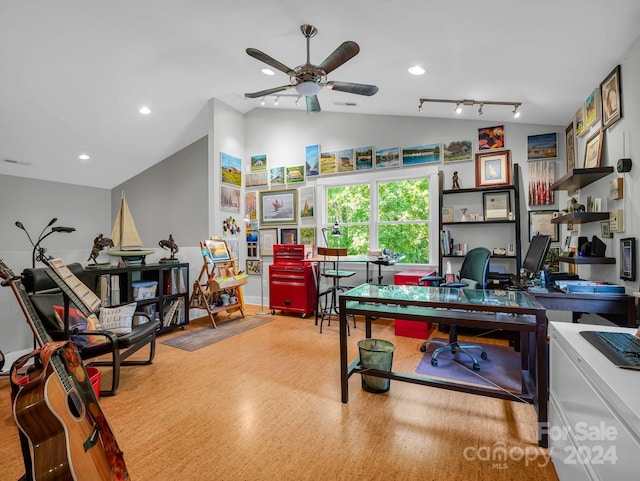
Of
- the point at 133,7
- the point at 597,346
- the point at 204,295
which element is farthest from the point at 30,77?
the point at 597,346

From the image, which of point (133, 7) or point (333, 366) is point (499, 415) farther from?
point (133, 7)

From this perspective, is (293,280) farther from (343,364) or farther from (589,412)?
(589,412)

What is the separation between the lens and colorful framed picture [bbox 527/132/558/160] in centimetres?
401

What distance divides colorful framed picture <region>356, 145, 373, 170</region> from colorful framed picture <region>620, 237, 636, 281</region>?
3325mm

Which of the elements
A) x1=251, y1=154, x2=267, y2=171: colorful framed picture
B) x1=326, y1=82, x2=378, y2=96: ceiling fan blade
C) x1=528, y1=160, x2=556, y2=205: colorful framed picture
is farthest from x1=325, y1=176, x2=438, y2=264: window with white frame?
x1=326, y1=82, x2=378, y2=96: ceiling fan blade

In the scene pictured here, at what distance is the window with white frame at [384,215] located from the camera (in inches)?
192

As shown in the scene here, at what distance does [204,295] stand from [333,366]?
2.37 metres

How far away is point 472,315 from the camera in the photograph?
2.23 meters

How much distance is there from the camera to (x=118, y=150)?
6031mm

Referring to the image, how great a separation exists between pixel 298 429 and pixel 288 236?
4033 mm

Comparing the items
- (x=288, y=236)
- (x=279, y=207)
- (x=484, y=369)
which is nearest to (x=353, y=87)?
(x=484, y=369)

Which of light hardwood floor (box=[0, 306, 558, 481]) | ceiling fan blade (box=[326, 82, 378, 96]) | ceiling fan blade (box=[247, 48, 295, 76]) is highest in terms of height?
ceiling fan blade (box=[247, 48, 295, 76])

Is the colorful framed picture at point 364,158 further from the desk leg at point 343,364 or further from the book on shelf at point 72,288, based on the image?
the book on shelf at point 72,288

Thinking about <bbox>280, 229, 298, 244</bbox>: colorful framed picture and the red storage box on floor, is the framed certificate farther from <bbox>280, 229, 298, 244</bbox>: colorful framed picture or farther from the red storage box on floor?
<bbox>280, 229, 298, 244</bbox>: colorful framed picture
